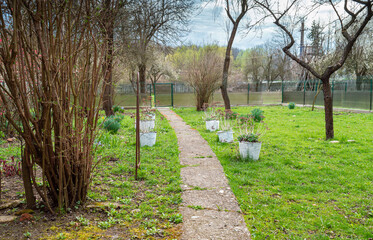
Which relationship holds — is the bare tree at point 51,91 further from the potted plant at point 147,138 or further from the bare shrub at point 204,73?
the bare shrub at point 204,73

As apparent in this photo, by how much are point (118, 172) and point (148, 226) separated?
1865 mm

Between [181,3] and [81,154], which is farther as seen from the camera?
[181,3]

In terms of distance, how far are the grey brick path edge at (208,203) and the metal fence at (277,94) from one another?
9.45 meters

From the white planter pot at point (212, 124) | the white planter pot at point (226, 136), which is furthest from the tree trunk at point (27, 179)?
the white planter pot at point (212, 124)

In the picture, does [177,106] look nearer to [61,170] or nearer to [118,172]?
[118,172]

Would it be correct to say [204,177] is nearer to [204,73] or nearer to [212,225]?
[212,225]

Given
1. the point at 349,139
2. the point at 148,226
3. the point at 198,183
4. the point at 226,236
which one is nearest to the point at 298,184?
the point at 198,183

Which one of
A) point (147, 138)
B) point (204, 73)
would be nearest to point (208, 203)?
point (147, 138)

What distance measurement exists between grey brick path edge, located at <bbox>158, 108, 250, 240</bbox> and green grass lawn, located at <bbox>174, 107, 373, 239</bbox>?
0.12 meters

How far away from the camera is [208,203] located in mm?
3064

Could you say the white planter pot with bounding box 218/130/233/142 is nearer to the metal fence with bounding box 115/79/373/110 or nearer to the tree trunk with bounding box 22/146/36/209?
the tree trunk with bounding box 22/146/36/209

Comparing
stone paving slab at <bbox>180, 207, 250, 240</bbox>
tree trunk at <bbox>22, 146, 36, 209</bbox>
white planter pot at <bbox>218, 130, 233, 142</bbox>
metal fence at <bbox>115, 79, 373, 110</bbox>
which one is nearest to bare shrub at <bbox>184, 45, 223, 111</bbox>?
metal fence at <bbox>115, 79, 373, 110</bbox>

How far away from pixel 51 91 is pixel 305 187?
131 inches

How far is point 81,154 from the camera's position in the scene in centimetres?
268
